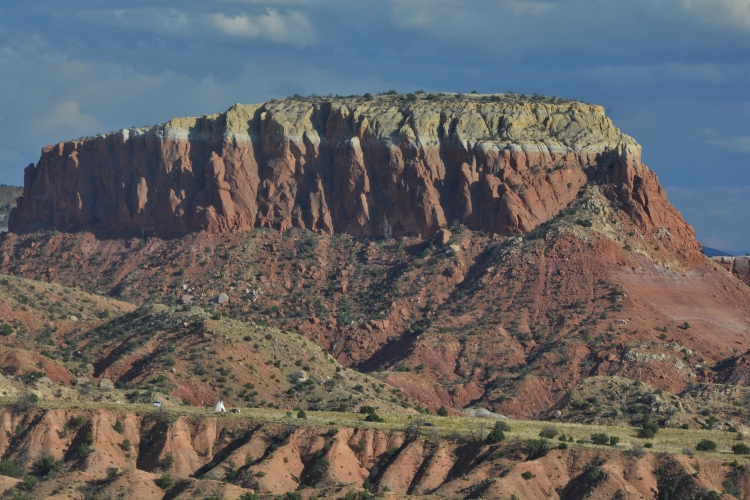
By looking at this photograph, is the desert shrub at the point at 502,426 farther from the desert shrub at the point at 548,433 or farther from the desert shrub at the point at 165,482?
the desert shrub at the point at 165,482

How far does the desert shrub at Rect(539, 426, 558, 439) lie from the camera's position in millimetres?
110938

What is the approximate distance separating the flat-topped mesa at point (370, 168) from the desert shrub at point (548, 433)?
6001 cm

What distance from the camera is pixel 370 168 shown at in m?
180

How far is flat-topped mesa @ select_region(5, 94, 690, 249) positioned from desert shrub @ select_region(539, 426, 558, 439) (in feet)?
197

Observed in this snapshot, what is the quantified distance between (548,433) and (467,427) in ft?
16.7

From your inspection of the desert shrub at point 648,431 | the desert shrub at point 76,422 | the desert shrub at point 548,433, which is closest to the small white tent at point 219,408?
the desert shrub at point 76,422

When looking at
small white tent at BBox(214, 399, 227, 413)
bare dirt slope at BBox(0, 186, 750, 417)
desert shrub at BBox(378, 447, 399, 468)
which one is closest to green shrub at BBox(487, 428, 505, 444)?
desert shrub at BBox(378, 447, 399, 468)

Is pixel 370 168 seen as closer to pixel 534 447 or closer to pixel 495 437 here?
pixel 495 437

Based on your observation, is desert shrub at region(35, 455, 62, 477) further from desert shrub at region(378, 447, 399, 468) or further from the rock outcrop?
the rock outcrop

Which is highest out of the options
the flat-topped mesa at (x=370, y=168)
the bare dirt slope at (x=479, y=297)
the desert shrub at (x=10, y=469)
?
the flat-topped mesa at (x=370, y=168)

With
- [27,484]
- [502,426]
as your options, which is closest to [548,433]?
[502,426]

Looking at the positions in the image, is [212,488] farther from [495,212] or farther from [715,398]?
[495,212]

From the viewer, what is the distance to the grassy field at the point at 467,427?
110 m

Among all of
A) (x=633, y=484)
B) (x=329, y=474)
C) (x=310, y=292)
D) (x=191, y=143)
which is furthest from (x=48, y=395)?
(x=191, y=143)
